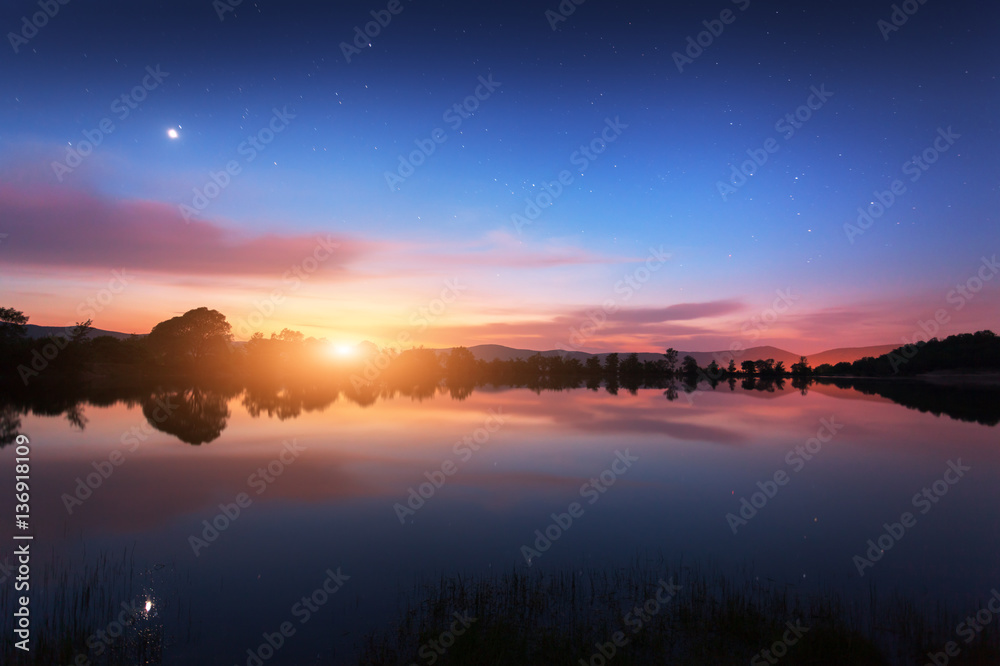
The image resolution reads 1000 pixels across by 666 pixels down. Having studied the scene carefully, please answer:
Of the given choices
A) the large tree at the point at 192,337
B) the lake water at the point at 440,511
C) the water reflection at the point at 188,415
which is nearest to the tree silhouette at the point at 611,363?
the large tree at the point at 192,337

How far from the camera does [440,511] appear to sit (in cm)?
1502

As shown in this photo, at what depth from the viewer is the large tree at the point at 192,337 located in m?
97.8

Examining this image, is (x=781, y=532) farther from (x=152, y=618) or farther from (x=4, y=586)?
(x=4, y=586)

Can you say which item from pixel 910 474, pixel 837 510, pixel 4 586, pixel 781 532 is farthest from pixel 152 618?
pixel 910 474

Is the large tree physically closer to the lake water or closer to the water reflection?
the water reflection

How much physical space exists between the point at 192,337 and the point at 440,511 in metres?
106

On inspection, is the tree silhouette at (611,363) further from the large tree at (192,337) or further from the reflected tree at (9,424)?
the reflected tree at (9,424)

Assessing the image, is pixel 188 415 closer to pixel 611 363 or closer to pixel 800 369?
pixel 611 363

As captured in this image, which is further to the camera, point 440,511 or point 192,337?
point 192,337

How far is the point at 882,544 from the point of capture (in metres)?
12.6

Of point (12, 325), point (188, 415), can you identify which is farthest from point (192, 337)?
point (188, 415)

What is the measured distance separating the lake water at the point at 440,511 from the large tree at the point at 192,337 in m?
74.6

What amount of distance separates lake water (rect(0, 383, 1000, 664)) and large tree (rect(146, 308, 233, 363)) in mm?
74557

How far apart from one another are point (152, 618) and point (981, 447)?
38.2 metres
